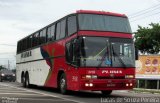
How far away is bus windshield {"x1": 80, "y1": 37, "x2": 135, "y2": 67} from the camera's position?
18.6m

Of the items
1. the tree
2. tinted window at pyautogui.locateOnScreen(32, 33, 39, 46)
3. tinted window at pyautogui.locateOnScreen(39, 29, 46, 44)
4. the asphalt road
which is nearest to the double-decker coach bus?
the asphalt road

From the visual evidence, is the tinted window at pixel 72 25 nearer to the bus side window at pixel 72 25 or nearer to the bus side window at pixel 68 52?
the bus side window at pixel 72 25

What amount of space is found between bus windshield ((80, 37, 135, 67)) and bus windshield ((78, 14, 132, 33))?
1.79 feet

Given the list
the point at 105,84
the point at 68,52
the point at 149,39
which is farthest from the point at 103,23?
the point at 149,39

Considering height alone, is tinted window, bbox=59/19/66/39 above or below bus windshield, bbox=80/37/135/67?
above

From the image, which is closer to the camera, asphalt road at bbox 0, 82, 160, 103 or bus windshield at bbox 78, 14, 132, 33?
asphalt road at bbox 0, 82, 160, 103

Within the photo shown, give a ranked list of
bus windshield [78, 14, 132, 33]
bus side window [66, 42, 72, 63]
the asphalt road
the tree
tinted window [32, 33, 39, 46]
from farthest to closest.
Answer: the tree, tinted window [32, 33, 39, 46], bus side window [66, 42, 72, 63], bus windshield [78, 14, 132, 33], the asphalt road

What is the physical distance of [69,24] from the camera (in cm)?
2031

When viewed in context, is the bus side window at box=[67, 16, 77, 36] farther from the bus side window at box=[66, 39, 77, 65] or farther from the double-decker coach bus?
the bus side window at box=[66, 39, 77, 65]

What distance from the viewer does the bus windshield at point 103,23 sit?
19.2m

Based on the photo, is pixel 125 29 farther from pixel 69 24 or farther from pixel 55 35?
pixel 55 35

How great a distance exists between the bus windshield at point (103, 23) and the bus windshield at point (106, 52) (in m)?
0.55

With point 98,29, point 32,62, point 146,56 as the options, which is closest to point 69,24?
point 98,29

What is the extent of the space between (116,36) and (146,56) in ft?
52.1
